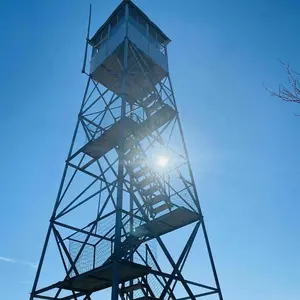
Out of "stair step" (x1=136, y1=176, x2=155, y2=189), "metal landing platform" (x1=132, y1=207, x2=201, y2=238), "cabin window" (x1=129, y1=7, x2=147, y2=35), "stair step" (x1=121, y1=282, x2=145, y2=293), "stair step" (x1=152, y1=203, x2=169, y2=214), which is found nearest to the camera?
"metal landing platform" (x1=132, y1=207, x2=201, y2=238)

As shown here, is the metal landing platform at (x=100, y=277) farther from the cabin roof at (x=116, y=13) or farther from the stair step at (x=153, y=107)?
the cabin roof at (x=116, y=13)

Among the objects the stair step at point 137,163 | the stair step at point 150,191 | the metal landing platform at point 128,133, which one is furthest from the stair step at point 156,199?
the metal landing platform at point 128,133

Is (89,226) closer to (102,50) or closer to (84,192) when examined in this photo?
(84,192)

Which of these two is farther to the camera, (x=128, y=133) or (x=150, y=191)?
(x=128, y=133)

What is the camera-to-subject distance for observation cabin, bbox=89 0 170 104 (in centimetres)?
1518

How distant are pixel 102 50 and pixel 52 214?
300 inches

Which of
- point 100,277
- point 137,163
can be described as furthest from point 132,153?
point 100,277

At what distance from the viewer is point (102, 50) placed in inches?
624

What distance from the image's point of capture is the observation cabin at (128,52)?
15180 mm

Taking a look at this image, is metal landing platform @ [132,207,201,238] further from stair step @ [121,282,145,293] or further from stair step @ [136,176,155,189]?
stair step @ [136,176,155,189]

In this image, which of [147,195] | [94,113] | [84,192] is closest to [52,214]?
[84,192]

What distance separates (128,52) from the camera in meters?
15.1

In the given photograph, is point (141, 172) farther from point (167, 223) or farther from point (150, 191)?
point (167, 223)

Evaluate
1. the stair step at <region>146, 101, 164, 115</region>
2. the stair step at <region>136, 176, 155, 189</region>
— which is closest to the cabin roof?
the stair step at <region>146, 101, 164, 115</region>
